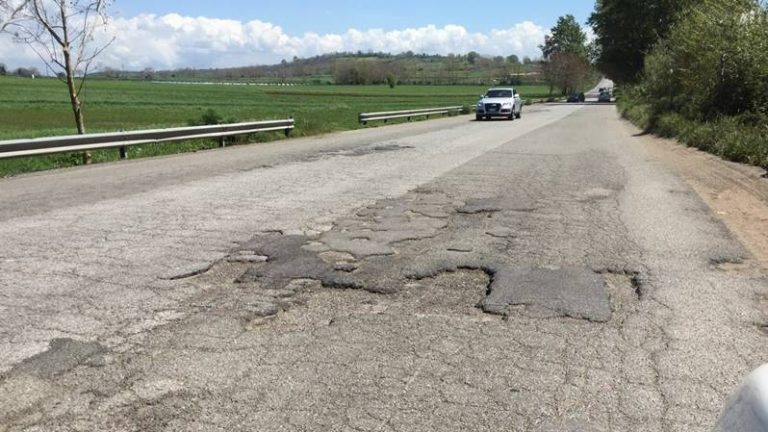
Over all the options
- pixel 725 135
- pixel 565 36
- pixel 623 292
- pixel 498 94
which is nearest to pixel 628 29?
pixel 498 94

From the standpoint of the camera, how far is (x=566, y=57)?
11162cm

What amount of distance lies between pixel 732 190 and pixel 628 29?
51.9 meters

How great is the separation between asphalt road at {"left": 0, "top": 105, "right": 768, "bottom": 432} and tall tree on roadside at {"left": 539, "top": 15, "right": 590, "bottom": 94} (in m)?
102

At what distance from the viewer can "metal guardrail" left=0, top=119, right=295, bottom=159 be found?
12.5m

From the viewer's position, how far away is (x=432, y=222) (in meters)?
7.46

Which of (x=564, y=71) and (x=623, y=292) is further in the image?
(x=564, y=71)

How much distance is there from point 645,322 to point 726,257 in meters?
2.23

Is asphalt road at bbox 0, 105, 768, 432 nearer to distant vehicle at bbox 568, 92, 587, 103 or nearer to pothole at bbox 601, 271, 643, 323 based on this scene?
pothole at bbox 601, 271, 643, 323

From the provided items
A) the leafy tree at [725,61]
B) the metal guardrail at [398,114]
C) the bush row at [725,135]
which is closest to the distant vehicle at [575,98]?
the metal guardrail at [398,114]

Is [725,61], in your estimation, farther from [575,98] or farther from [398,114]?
[575,98]

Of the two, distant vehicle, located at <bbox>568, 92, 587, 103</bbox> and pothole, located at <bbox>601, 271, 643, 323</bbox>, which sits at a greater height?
pothole, located at <bbox>601, 271, 643, 323</bbox>

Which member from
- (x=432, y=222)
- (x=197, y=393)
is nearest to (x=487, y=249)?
(x=432, y=222)

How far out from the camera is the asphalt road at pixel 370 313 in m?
3.17

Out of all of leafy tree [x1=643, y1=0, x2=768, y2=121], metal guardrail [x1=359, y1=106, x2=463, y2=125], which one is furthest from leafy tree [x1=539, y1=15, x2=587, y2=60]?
leafy tree [x1=643, y1=0, x2=768, y2=121]
